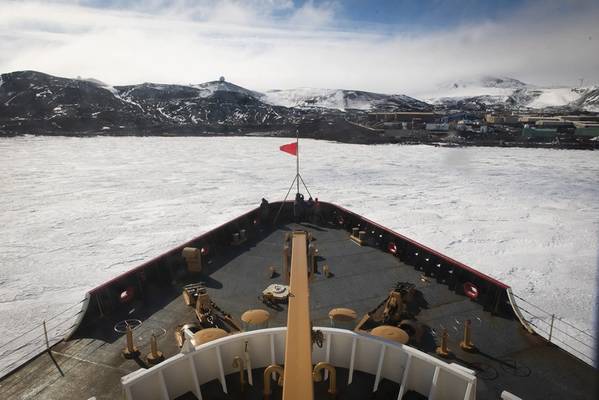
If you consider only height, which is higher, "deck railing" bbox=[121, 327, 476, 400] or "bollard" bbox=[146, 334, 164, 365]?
"deck railing" bbox=[121, 327, 476, 400]

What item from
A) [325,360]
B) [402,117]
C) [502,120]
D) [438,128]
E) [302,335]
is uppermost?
[402,117]

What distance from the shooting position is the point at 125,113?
152m

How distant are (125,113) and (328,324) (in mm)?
167720

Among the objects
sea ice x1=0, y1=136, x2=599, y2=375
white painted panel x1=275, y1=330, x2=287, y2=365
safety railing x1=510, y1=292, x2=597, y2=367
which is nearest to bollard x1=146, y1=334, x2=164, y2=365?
white painted panel x1=275, y1=330, x2=287, y2=365

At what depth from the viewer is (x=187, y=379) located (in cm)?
564

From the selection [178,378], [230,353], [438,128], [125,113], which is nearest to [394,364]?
[230,353]

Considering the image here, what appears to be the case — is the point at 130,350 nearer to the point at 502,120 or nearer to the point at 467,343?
the point at 467,343

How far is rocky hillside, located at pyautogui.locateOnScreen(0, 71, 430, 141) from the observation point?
124m

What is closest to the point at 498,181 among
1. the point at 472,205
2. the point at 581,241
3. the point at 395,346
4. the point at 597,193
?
the point at 597,193

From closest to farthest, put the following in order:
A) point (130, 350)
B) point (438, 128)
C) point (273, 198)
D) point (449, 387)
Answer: point (449, 387)
point (130, 350)
point (273, 198)
point (438, 128)

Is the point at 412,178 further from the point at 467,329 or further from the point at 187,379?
the point at 187,379

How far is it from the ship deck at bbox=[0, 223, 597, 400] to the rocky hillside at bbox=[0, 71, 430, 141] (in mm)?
87400

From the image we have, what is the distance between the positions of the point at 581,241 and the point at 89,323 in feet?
94.2

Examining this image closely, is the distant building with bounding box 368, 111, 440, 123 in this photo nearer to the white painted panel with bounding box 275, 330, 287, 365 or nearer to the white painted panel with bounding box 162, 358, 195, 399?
the white painted panel with bounding box 275, 330, 287, 365
